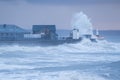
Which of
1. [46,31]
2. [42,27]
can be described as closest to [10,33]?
[46,31]

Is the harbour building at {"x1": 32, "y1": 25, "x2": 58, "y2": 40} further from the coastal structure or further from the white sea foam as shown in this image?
the white sea foam

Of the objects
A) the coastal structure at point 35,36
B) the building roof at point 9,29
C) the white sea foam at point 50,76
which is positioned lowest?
the white sea foam at point 50,76

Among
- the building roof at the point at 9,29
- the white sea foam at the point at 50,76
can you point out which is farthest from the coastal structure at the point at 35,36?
the white sea foam at the point at 50,76

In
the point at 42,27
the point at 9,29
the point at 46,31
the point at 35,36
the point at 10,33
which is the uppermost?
the point at 42,27

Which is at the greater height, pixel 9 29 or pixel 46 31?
pixel 9 29

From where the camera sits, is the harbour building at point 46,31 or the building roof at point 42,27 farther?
the building roof at point 42,27

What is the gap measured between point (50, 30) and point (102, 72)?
31083 millimetres

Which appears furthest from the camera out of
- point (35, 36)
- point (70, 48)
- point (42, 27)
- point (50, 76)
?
point (42, 27)

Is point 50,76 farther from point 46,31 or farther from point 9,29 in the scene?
point 9,29

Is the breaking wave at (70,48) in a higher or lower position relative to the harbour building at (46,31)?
lower

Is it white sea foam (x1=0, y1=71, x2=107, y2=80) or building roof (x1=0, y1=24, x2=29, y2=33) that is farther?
building roof (x1=0, y1=24, x2=29, y2=33)

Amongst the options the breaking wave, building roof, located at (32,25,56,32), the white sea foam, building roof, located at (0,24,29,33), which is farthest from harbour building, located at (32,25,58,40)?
the white sea foam

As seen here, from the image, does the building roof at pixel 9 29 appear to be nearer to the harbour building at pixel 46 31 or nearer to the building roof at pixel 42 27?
the harbour building at pixel 46 31

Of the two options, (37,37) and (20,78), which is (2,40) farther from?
(20,78)
